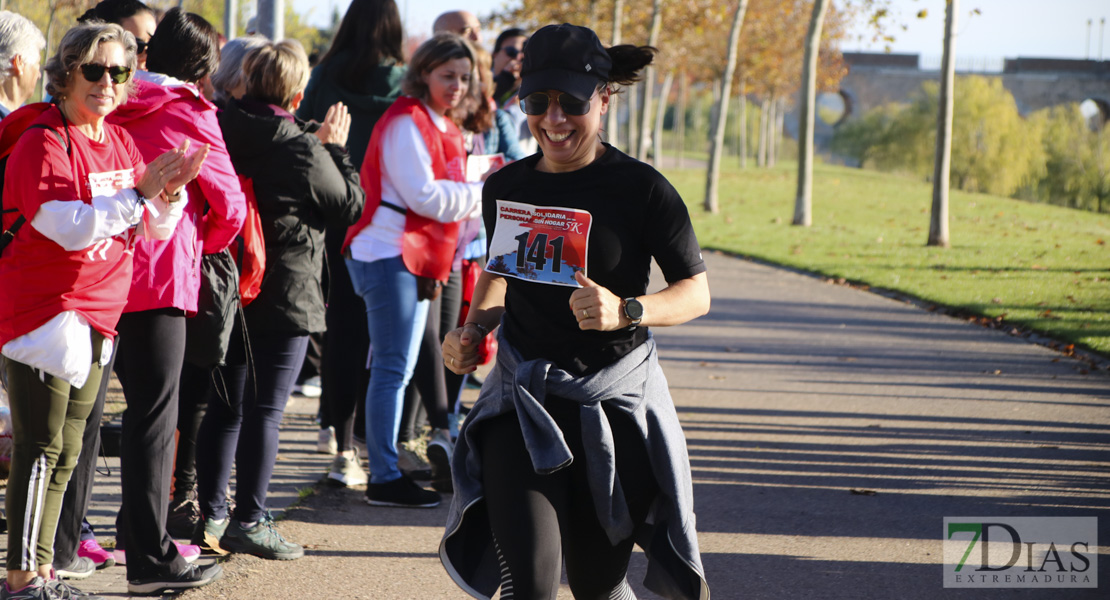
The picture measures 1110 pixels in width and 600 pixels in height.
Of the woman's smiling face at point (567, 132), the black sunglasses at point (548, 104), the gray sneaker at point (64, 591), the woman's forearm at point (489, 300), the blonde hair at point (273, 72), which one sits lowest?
the gray sneaker at point (64, 591)

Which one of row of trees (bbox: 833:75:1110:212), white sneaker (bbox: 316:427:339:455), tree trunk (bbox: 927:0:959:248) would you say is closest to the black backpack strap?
white sneaker (bbox: 316:427:339:455)

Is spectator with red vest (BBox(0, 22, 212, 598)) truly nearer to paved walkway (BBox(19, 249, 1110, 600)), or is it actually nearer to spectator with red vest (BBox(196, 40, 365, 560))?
paved walkway (BBox(19, 249, 1110, 600))

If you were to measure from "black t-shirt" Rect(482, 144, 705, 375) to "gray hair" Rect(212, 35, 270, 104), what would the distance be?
2.00 m

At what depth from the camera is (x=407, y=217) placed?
493 centimetres

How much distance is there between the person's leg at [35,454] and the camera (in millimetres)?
3406

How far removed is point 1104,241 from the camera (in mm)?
18391

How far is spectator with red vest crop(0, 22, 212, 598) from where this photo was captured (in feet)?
10.7

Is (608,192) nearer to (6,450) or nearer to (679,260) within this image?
(679,260)

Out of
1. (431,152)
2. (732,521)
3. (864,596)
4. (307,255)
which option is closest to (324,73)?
(431,152)

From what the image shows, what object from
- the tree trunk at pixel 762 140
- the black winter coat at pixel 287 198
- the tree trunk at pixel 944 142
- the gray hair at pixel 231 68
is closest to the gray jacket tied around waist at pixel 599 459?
the black winter coat at pixel 287 198

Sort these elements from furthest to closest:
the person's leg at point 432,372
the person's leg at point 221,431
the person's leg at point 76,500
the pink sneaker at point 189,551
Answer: the person's leg at point 432,372, the person's leg at point 221,431, the pink sneaker at point 189,551, the person's leg at point 76,500

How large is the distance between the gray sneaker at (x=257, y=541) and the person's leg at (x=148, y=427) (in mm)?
464

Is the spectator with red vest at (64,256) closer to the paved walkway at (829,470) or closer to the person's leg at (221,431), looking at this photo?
the paved walkway at (829,470)

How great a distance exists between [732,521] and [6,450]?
3.31 metres
